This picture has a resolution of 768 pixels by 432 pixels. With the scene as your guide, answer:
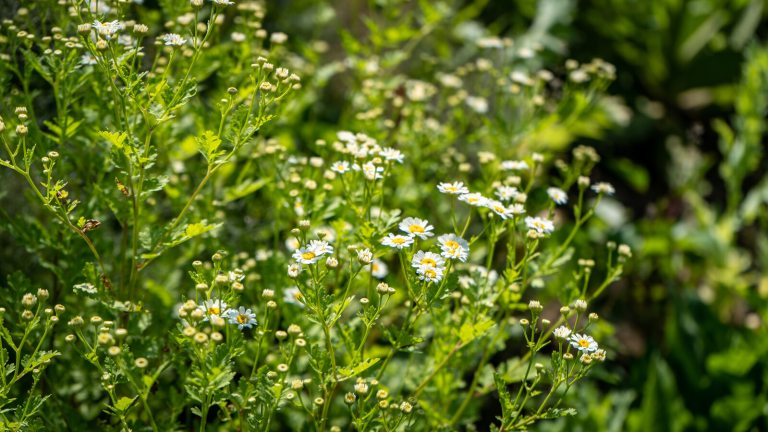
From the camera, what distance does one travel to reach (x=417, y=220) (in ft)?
4.45

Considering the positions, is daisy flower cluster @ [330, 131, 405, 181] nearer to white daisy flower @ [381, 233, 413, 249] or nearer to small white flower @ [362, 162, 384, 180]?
small white flower @ [362, 162, 384, 180]

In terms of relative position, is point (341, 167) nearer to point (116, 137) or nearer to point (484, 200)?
point (484, 200)

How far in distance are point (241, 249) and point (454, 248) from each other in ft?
2.80

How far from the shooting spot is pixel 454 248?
1.34 metres

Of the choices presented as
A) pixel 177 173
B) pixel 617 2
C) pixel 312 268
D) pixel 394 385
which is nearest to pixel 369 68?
pixel 177 173

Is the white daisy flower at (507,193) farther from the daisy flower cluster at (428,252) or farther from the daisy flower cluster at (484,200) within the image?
the daisy flower cluster at (428,252)

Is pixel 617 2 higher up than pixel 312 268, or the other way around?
pixel 312 268

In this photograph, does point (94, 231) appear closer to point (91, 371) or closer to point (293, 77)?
point (91, 371)

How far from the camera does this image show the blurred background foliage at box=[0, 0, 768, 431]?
2238 millimetres

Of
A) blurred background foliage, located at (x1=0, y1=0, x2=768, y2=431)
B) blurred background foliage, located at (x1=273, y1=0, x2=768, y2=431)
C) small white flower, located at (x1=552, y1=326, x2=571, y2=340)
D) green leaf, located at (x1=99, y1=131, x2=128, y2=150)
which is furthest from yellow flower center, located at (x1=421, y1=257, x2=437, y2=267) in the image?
blurred background foliage, located at (x1=273, y1=0, x2=768, y2=431)

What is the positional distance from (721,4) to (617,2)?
0.61m

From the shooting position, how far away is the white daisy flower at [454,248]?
130 cm

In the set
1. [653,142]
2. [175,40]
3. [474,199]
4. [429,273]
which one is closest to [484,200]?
[474,199]

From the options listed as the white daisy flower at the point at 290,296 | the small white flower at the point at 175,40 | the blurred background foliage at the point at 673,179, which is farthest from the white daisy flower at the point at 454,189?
the blurred background foliage at the point at 673,179
